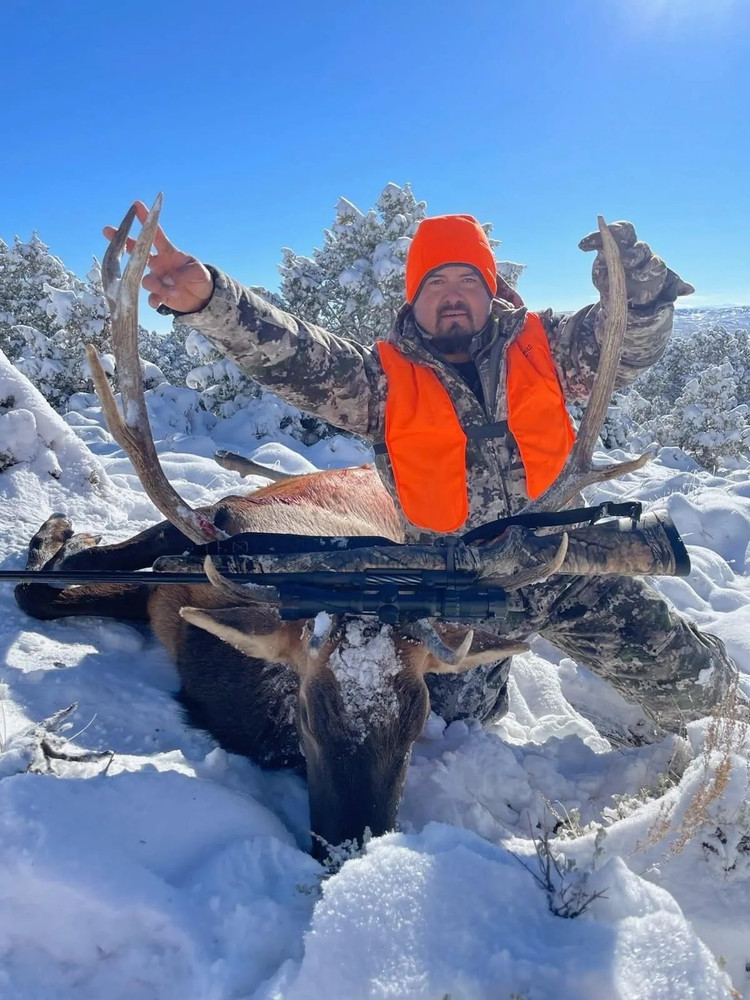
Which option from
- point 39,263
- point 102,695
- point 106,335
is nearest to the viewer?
point 102,695

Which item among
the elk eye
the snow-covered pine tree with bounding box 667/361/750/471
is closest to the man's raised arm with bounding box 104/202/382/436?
the elk eye

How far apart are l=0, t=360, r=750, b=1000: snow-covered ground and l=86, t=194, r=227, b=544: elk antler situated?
1.01 metres

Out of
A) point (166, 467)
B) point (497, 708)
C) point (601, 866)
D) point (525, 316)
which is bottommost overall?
point (497, 708)

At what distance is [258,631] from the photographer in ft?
9.75

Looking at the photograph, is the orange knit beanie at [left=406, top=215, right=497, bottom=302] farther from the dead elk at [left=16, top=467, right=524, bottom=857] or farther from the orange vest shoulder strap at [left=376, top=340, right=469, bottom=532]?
the dead elk at [left=16, top=467, right=524, bottom=857]

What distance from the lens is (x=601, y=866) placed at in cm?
156

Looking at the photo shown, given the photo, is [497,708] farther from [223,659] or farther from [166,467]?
[166,467]

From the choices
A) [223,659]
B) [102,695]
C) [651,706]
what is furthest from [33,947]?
[651,706]

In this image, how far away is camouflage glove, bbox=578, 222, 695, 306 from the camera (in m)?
3.01

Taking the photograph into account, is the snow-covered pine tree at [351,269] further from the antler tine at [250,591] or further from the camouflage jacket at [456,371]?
the antler tine at [250,591]

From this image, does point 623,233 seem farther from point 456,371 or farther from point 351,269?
point 351,269

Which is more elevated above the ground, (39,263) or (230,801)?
(39,263)

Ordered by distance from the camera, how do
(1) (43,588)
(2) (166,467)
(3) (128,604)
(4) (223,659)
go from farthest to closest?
1. (2) (166,467)
2. (3) (128,604)
3. (1) (43,588)
4. (4) (223,659)

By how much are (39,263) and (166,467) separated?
21765 millimetres
